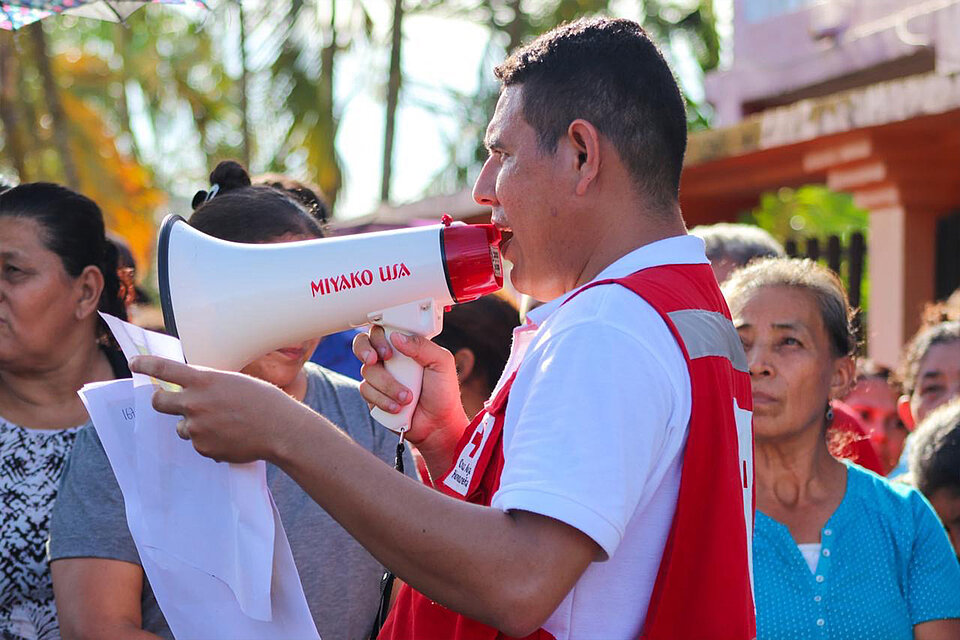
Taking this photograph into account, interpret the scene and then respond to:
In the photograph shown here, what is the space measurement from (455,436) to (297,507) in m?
0.53

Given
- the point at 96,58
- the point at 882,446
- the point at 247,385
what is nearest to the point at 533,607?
the point at 247,385

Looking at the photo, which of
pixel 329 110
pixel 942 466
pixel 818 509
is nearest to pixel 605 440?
pixel 818 509

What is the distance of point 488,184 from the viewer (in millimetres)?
2096

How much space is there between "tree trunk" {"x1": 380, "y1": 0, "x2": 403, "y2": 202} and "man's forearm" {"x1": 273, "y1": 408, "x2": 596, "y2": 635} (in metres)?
14.1

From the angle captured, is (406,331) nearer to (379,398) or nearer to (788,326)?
(379,398)

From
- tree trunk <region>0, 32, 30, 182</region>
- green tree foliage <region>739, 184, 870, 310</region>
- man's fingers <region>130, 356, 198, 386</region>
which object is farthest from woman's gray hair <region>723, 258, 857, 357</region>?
green tree foliage <region>739, 184, 870, 310</region>

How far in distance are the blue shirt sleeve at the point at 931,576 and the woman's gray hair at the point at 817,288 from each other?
1.92 feet

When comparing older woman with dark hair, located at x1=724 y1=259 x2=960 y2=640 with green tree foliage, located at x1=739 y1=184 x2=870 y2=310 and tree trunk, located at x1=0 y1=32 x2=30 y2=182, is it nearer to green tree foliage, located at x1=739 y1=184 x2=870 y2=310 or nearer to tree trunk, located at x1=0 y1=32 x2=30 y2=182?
tree trunk, located at x1=0 y1=32 x2=30 y2=182

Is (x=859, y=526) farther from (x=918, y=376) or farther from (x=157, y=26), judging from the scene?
(x=157, y=26)

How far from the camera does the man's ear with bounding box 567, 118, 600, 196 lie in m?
1.95

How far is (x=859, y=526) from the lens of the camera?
128 inches

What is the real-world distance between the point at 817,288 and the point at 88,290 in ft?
7.14

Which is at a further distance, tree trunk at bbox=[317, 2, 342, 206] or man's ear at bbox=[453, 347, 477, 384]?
tree trunk at bbox=[317, 2, 342, 206]

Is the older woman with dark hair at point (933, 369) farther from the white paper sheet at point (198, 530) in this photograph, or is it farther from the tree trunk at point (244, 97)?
the tree trunk at point (244, 97)
